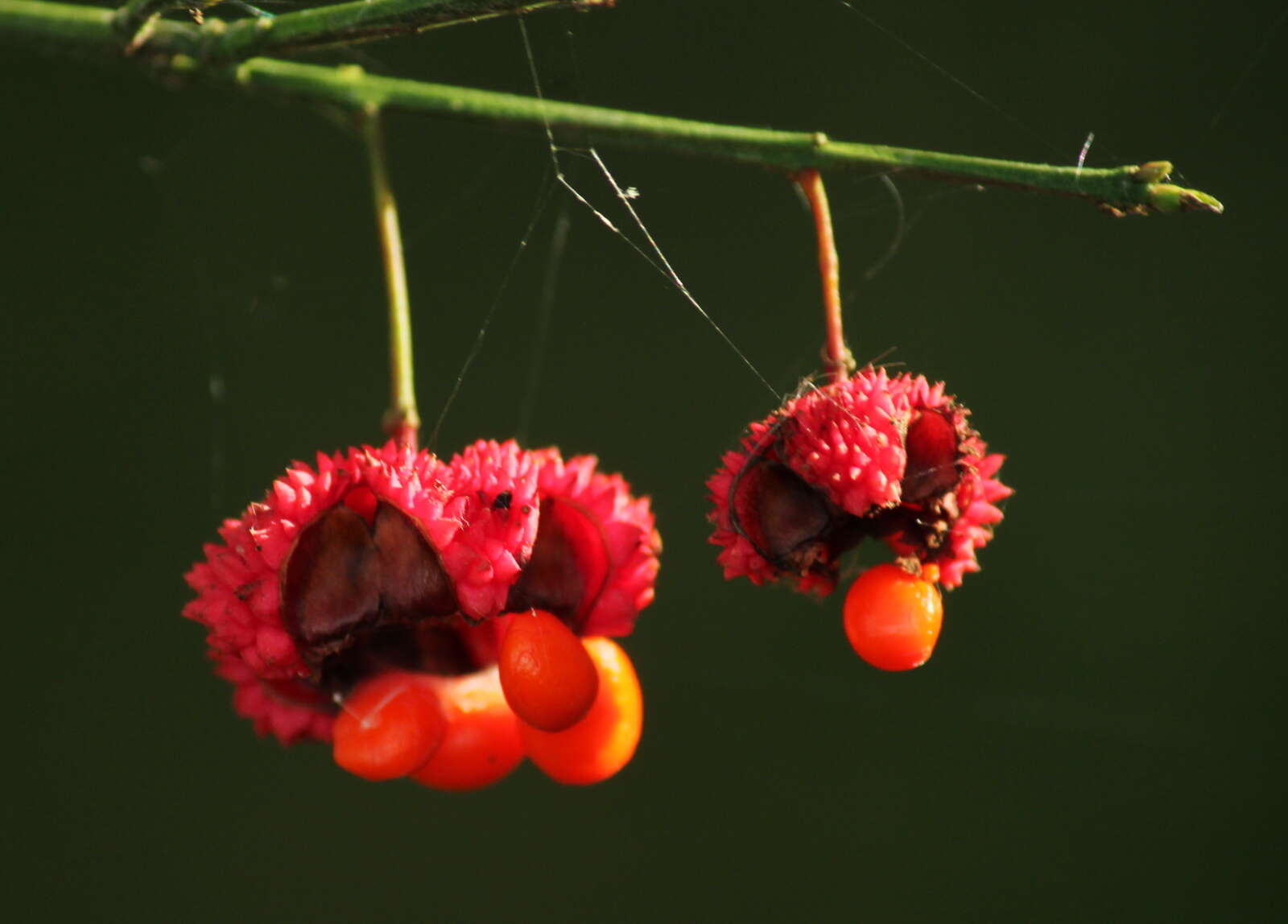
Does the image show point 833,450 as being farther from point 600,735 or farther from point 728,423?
point 728,423

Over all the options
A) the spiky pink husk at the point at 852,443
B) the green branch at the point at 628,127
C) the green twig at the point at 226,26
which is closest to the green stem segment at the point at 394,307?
the green branch at the point at 628,127

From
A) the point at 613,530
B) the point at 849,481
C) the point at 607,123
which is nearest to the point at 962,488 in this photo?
the point at 849,481

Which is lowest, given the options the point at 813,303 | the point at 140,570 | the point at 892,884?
the point at 892,884

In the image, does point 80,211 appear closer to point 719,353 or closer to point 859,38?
point 719,353

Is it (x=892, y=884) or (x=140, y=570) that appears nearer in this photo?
(x=140, y=570)

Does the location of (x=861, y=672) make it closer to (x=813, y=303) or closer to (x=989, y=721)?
(x=989, y=721)

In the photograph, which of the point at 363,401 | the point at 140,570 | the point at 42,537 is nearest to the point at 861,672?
the point at 363,401

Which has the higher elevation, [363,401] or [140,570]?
[363,401]
